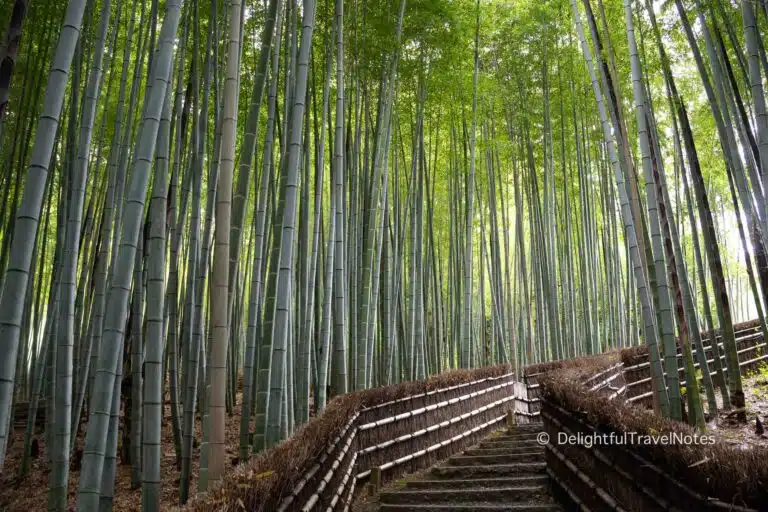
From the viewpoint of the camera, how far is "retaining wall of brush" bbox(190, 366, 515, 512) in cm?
177

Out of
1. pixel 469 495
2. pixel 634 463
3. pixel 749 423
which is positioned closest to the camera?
pixel 634 463

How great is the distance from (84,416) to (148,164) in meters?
5.29

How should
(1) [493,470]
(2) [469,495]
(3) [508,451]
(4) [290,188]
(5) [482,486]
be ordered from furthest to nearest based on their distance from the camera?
(3) [508,451], (1) [493,470], (5) [482,486], (2) [469,495], (4) [290,188]

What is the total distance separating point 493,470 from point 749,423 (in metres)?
2.51

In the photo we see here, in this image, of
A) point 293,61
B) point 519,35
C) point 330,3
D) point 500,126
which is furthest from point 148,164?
point 500,126

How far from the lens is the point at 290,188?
284cm

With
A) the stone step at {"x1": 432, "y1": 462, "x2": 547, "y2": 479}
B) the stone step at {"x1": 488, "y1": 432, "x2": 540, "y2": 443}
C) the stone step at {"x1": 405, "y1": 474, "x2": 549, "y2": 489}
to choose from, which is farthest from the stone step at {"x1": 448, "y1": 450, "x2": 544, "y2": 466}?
the stone step at {"x1": 488, "y1": 432, "x2": 540, "y2": 443}

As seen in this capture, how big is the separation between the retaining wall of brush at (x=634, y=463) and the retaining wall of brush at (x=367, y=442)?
1.00 metres

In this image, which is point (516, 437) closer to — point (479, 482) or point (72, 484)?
point (479, 482)

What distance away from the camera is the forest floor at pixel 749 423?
412 cm

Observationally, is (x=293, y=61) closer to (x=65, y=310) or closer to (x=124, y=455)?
(x=65, y=310)

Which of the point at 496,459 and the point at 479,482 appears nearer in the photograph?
the point at 479,482

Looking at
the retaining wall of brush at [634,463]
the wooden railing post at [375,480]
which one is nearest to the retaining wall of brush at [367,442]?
the wooden railing post at [375,480]

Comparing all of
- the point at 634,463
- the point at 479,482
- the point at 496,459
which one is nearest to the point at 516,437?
the point at 496,459
